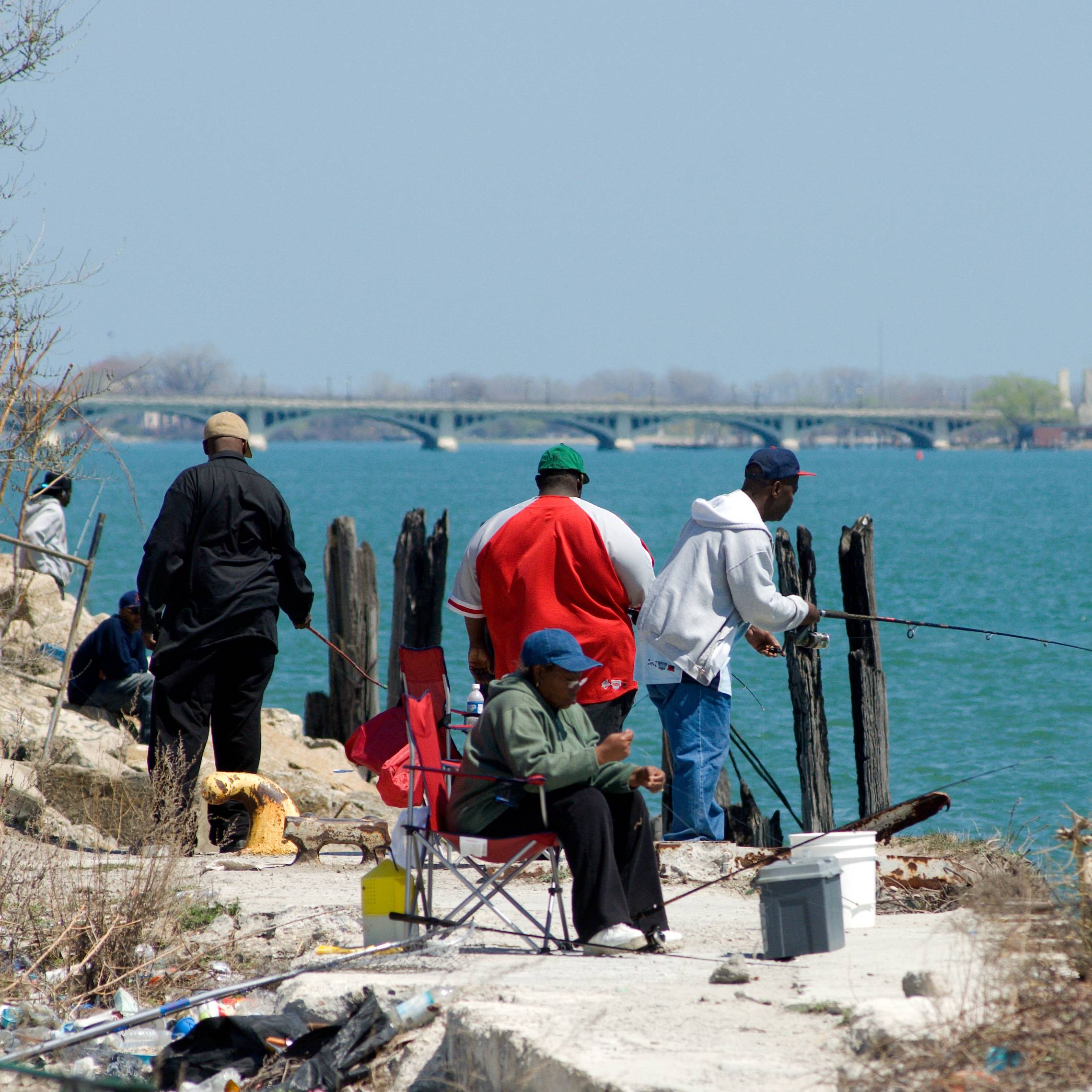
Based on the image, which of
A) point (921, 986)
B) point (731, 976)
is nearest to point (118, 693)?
point (731, 976)

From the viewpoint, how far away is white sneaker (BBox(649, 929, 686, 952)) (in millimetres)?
4590

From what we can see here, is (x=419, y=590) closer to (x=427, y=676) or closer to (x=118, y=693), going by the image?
(x=118, y=693)

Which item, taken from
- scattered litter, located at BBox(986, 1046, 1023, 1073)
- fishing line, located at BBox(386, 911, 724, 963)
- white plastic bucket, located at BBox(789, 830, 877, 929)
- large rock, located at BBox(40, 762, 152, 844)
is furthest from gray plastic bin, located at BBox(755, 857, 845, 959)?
large rock, located at BBox(40, 762, 152, 844)

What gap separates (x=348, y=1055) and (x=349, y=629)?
8.04m

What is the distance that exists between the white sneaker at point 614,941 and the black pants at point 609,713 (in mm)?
1036

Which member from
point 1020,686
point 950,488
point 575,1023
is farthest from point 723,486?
point 575,1023

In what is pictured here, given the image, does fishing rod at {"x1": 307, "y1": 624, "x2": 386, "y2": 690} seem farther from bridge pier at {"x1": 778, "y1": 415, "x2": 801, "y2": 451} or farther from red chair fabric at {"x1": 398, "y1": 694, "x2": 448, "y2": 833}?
bridge pier at {"x1": 778, "y1": 415, "x2": 801, "y2": 451}

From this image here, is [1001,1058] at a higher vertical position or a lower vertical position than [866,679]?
higher

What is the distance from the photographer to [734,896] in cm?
566

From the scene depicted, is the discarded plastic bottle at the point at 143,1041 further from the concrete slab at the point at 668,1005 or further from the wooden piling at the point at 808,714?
the wooden piling at the point at 808,714

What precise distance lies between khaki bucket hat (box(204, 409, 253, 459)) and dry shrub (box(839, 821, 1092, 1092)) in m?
3.81

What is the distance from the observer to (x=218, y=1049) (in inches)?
159

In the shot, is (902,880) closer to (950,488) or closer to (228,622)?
(228,622)

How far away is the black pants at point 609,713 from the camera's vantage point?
5477mm
